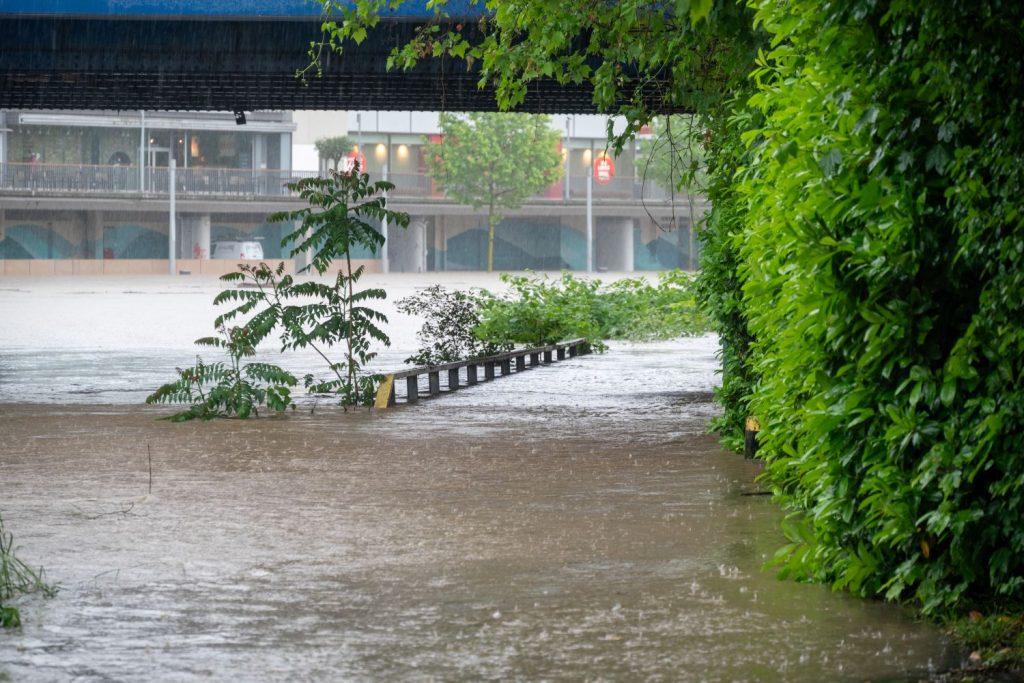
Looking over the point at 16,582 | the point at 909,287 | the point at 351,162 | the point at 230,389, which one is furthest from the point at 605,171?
the point at 909,287

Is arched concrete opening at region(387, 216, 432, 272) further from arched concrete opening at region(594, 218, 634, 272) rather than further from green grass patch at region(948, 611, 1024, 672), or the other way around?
green grass patch at region(948, 611, 1024, 672)

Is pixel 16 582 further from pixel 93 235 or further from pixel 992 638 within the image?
pixel 93 235

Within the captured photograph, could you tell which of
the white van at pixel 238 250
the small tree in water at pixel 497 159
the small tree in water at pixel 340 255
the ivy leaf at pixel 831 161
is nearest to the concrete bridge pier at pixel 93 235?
the white van at pixel 238 250

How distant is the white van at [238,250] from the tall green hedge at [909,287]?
70.3 meters

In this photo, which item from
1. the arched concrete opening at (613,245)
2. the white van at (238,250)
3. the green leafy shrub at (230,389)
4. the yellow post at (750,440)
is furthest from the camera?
the arched concrete opening at (613,245)

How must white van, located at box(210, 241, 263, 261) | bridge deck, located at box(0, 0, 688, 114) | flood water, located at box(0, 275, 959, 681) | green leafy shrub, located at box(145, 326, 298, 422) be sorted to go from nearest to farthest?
flood water, located at box(0, 275, 959, 681), green leafy shrub, located at box(145, 326, 298, 422), bridge deck, located at box(0, 0, 688, 114), white van, located at box(210, 241, 263, 261)

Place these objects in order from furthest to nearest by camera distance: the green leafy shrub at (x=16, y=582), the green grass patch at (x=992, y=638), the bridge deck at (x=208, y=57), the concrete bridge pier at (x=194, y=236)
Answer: the concrete bridge pier at (x=194, y=236) → the bridge deck at (x=208, y=57) → the green leafy shrub at (x=16, y=582) → the green grass patch at (x=992, y=638)

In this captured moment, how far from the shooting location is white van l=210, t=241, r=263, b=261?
75938 millimetres

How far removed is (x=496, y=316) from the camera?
25.5 m

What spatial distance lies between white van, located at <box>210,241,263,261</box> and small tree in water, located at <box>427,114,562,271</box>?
1126 centimetres

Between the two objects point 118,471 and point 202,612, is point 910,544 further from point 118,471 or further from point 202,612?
point 118,471

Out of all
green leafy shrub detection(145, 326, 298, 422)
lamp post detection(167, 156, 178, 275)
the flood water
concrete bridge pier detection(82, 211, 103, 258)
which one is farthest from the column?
green leafy shrub detection(145, 326, 298, 422)

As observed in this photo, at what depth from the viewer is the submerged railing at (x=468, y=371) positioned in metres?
16.3

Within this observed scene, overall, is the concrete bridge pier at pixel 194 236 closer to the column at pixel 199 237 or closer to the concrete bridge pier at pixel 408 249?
the column at pixel 199 237
